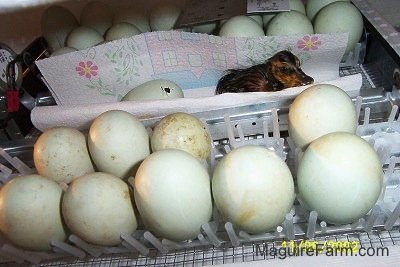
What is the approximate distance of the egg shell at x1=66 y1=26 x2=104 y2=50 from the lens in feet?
4.18

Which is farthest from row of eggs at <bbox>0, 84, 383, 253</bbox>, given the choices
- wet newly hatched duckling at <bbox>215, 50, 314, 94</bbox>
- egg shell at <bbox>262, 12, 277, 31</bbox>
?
egg shell at <bbox>262, 12, 277, 31</bbox>

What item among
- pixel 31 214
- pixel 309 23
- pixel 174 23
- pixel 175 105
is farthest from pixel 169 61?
pixel 31 214

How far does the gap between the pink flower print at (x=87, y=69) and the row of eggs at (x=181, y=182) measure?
11.4 inches

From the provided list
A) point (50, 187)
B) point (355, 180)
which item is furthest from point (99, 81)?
point (355, 180)

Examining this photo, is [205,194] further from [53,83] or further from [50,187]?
[53,83]

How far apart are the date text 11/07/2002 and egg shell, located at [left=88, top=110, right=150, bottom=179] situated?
0.29m

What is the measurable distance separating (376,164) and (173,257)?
386mm

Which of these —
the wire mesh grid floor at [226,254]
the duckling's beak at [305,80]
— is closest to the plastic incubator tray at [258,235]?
the wire mesh grid floor at [226,254]

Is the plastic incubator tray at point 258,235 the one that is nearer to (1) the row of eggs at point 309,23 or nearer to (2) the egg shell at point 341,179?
(2) the egg shell at point 341,179

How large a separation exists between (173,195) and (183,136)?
0.53 feet

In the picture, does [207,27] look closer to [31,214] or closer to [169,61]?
[169,61]

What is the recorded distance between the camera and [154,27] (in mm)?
1362

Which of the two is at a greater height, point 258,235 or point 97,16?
point 97,16

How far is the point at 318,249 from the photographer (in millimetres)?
677
